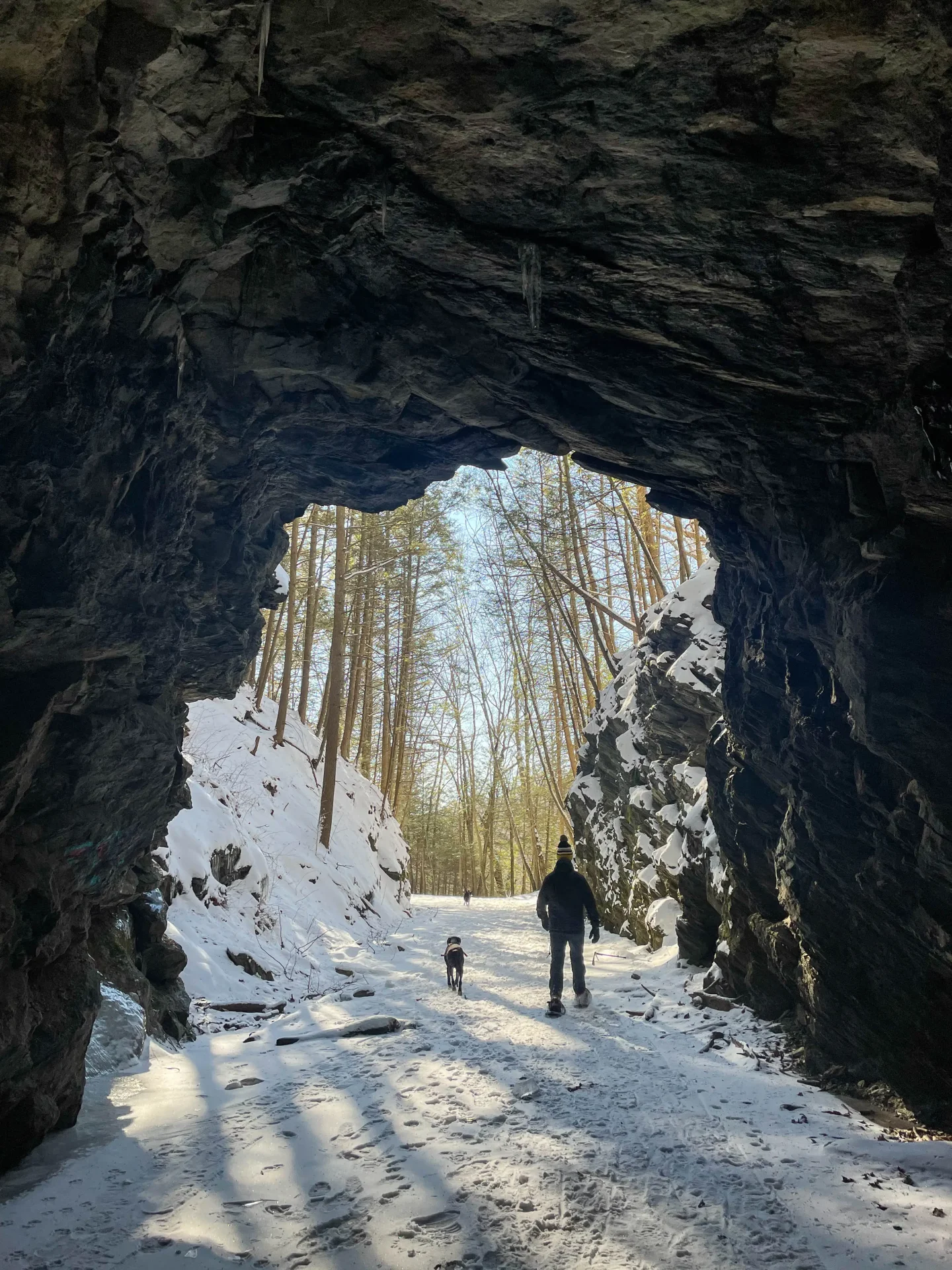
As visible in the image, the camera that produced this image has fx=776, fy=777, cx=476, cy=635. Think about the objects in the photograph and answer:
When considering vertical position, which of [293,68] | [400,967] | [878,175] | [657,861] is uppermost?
[293,68]

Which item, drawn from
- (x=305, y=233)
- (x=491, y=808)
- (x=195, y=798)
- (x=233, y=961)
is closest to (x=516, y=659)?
(x=491, y=808)

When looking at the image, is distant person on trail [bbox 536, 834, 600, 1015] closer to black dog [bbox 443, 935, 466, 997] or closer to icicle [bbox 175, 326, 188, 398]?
black dog [bbox 443, 935, 466, 997]

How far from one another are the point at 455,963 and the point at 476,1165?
477 centimetres

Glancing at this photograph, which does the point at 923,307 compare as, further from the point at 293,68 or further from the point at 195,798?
the point at 195,798

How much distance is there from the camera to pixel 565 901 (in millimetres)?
8320

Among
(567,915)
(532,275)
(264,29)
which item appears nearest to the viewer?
(264,29)

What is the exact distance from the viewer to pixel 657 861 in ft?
39.4

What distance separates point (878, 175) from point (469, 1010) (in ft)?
24.5

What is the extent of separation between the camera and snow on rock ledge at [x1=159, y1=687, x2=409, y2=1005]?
32.6 ft

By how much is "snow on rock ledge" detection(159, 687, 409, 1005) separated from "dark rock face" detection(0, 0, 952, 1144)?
148 inches

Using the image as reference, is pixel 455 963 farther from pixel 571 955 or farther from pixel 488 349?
pixel 488 349

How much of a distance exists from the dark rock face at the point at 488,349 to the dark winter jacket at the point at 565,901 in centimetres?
212

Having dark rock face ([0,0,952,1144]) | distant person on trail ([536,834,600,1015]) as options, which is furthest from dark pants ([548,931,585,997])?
dark rock face ([0,0,952,1144])

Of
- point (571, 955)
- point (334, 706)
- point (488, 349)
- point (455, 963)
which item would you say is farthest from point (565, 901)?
point (334, 706)
